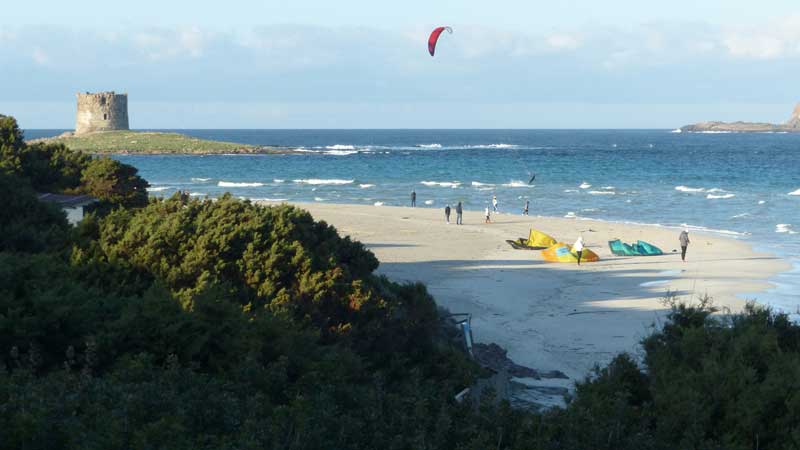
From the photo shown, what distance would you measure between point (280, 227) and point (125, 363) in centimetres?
562

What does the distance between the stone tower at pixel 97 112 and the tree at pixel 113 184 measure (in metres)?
112

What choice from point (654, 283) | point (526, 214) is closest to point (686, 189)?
point (526, 214)

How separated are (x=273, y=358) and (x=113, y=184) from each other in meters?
15.0

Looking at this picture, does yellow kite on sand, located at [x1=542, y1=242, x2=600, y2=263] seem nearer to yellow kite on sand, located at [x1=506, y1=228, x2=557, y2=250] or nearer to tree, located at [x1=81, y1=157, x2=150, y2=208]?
yellow kite on sand, located at [x1=506, y1=228, x2=557, y2=250]

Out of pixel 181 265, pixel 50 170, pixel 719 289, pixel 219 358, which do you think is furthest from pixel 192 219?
pixel 719 289

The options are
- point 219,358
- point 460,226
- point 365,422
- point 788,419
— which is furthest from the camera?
point 460,226

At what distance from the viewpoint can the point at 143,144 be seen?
410ft

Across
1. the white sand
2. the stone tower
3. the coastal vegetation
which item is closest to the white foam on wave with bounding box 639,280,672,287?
the white sand

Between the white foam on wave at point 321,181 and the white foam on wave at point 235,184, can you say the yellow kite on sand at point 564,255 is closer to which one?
the white foam on wave at point 235,184

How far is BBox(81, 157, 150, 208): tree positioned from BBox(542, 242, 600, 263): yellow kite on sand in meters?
13.6

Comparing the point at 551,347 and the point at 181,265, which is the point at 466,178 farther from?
the point at 181,265

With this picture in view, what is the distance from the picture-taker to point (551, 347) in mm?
19750

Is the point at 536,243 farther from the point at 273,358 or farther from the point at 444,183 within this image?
the point at 444,183

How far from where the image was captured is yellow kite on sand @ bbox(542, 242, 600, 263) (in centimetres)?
3250
